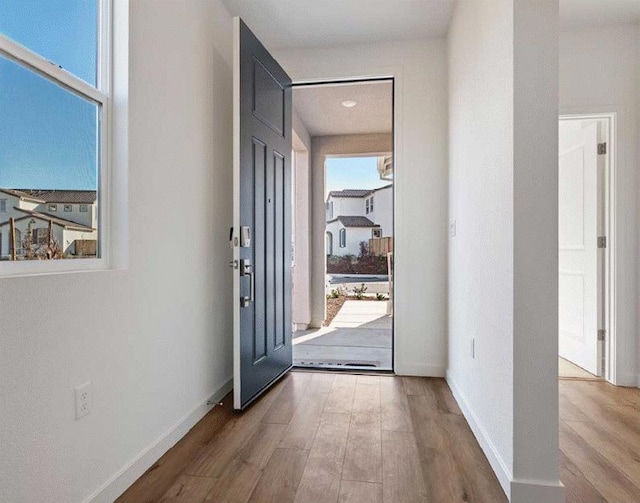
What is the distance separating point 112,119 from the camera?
1.62 metres

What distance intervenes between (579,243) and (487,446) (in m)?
2.27

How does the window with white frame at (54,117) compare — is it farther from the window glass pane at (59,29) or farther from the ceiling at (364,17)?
the ceiling at (364,17)

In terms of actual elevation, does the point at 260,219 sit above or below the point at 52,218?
above

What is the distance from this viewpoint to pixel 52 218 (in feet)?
4.46

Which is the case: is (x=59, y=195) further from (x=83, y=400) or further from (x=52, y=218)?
(x=83, y=400)

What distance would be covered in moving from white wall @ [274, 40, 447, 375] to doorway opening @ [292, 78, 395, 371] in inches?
6.4

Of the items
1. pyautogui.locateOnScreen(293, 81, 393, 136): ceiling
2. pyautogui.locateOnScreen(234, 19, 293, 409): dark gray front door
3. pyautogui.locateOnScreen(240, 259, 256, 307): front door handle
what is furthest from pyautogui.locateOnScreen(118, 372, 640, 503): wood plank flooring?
pyautogui.locateOnScreen(293, 81, 393, 136): ceiling

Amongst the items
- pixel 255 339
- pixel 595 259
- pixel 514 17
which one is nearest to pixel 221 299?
pixel 255 339

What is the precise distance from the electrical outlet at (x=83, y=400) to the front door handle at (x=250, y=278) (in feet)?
3.35

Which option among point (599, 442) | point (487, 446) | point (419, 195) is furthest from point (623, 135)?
point (487, 446)

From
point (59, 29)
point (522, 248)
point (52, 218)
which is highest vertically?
point (59, 29)

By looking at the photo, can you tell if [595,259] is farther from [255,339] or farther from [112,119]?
[112,119]

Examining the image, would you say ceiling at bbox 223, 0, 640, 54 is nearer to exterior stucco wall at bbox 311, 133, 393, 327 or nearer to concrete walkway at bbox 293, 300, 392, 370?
exterior stucco wall at bbox 311, 133, 393, 327

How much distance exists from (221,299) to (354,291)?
535 centimetres
